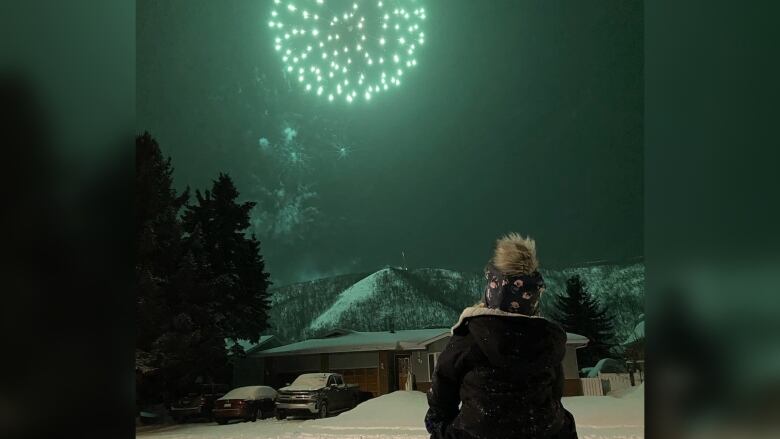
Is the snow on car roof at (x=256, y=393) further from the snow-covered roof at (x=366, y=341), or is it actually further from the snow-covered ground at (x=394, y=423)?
the snow-covered roof at (x=366, y=341)

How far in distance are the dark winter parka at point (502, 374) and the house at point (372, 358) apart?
537 centimetres

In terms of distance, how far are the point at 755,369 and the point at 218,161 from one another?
7688mm

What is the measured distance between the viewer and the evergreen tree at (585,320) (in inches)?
288

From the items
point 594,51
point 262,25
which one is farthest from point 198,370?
point 594,51

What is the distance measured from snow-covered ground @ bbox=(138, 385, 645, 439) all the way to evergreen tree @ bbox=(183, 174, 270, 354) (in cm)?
115

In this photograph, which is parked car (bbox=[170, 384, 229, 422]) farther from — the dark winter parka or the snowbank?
the dark winter parka

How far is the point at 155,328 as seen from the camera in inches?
324

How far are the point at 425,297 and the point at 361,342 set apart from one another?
0.99 meters

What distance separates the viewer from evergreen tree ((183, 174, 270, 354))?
792 centimetres

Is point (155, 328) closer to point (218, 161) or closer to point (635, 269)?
point (218, 161)

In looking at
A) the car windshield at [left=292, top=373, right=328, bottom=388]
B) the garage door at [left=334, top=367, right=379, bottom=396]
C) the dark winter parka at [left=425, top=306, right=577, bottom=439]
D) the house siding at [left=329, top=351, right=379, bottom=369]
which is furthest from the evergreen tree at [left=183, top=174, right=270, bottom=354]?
the dark winter parka at [left=425, top=306, right=577, bottom=439]

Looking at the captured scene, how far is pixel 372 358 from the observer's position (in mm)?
7516

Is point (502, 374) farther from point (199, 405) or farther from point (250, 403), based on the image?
point (199, 405)

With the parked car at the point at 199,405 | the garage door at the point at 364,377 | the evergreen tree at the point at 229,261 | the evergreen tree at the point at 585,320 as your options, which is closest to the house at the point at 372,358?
the garage door at the point at 364,377
